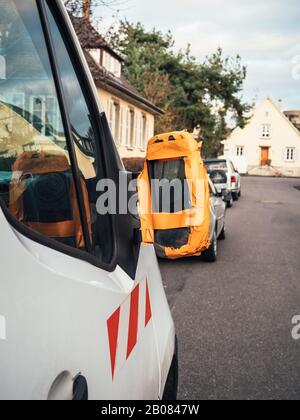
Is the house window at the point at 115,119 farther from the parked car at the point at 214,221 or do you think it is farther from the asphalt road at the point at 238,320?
the asphalt road at the point at 238,320

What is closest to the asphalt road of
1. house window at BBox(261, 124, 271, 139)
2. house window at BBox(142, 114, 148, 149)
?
house window at BBox(142, 114, 148, 149)

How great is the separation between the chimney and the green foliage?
26915 mm

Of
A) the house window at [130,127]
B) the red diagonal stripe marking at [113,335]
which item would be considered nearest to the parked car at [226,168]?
the house window at [130,127]

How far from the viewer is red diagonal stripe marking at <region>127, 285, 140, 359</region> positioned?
1761 mm

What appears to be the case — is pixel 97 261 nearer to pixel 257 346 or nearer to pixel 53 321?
pixel 53 321

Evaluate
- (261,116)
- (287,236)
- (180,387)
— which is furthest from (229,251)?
(261,116)

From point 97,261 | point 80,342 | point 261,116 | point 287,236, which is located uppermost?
point 261,116

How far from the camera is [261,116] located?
2514 inches

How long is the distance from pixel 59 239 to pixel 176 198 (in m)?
6.77

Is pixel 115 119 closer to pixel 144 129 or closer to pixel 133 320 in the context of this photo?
pixel 144 129

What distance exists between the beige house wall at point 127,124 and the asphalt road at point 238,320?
17372 mm

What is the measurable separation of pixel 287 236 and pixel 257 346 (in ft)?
24.9

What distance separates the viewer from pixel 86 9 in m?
11.2

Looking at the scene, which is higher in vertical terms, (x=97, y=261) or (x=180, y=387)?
(x=97, y=261)
